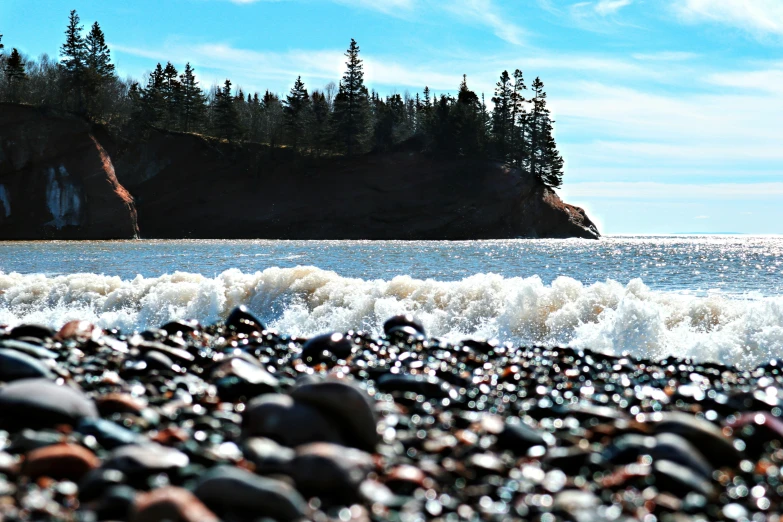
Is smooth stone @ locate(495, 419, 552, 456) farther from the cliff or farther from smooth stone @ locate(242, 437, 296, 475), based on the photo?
the cliff

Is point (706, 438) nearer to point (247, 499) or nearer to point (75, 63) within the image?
point (247, 499)

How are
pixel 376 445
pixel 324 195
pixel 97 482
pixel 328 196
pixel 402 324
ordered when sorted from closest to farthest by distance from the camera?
1. pixel 97 482
2. pixel 376 445
3. pixel 402 324
4. pixel 328 196
5. pixel 324 195

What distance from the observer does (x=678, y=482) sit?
337cm

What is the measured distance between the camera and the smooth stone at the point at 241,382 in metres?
5.13

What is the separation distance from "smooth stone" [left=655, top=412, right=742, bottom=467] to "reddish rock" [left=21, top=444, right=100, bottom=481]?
10.3ft

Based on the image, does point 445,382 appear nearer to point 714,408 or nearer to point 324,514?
point 714,408

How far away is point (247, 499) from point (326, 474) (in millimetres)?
465

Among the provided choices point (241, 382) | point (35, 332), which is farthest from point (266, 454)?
point (35, 332)

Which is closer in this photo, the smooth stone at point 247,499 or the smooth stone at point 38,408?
the smooth stone at point 247,499

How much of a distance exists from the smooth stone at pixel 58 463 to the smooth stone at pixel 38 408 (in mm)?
718

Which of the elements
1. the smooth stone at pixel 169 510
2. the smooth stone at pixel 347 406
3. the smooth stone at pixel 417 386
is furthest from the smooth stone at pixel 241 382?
the smooth stone at pixel 169 510

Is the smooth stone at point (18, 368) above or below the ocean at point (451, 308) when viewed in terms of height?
above

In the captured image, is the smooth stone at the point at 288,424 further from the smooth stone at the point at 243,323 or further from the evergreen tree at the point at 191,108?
the evergreen tree at the point at 191,108

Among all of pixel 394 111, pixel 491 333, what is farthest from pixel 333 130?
pixel 491 333
